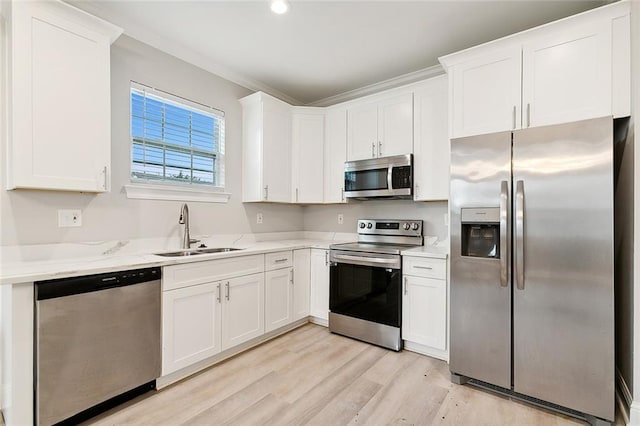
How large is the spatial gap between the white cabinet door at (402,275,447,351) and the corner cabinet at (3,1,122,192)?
2572mm

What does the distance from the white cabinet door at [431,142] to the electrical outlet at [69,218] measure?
283cm

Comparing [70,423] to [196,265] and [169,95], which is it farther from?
[169,95]

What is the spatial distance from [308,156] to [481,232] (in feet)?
6.94

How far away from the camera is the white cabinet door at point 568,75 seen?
1884 mm

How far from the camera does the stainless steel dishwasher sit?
1.62 metres

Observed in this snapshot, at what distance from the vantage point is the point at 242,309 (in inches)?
105

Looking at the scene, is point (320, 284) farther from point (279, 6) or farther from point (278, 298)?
point (279, 6)

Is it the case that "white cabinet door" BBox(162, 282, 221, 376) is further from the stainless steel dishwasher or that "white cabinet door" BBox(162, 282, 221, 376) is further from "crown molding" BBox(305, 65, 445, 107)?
"crown molding" BBox(305, 65, 445, 107)

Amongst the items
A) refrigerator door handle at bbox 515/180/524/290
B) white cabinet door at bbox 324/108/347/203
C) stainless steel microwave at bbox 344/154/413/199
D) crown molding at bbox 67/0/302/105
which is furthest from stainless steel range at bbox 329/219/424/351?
crown molding at bbox 67/0/302/105

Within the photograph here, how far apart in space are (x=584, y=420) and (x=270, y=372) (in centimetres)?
207

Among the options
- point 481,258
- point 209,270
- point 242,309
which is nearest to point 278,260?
point 242,309

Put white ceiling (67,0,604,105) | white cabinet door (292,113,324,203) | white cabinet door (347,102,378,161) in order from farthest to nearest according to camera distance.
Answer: white cabinet door (292,113,324,203) → white cabinet door (347,102,378,161) → white ceiling (67,0,604,105)

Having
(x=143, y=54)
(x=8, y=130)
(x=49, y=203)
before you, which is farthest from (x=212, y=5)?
(x=49, y=203)

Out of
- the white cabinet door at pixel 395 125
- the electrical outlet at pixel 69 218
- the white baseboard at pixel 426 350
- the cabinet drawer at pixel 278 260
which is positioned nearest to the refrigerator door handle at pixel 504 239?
the white baseboard at pixel 426 350
